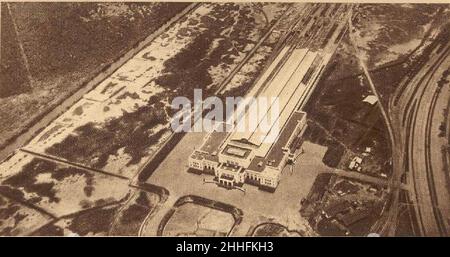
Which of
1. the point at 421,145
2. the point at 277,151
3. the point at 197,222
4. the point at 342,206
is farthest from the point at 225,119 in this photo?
the point at 421,145

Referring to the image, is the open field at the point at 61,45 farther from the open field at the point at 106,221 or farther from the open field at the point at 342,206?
the open field at the point at 342,206

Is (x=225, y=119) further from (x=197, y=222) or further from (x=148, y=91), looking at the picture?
(x=197, y=222)

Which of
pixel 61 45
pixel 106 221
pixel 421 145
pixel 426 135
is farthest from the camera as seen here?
pixel 61 45

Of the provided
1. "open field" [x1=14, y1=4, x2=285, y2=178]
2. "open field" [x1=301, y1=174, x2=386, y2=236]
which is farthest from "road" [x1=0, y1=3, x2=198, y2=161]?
"open field" [x1=301, y1=174, x2=386, y2=236]

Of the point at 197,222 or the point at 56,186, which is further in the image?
the point at 56,186
